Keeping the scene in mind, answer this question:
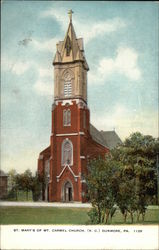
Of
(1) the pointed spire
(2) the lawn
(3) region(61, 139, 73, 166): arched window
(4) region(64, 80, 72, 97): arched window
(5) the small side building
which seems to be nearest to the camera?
(2) the lawn

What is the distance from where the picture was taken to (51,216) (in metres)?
5.20

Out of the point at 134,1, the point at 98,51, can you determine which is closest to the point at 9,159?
the point at 98,51

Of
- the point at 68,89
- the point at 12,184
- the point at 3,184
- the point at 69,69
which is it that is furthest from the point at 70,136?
the point at 3,184

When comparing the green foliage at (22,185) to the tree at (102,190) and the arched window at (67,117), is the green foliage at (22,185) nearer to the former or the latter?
the tree at (102,190)

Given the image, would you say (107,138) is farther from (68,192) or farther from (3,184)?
(3,184)

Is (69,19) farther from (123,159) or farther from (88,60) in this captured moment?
(123,159)

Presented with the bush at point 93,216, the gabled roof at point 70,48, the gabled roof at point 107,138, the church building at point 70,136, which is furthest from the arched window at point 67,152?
the gabled roof at point 70,48

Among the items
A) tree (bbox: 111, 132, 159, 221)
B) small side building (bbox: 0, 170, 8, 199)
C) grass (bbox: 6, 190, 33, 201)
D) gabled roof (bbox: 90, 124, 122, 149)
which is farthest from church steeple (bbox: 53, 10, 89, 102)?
grass (bbox: 6, 190, 33, 201)

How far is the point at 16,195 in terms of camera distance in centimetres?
546

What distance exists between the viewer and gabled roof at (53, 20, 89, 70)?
18.3 ft

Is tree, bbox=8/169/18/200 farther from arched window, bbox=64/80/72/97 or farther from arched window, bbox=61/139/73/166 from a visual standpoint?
arched window, bbox=64/80/72/97

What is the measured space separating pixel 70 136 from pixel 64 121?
0.28 metres

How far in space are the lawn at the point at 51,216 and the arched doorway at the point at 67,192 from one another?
273 mm

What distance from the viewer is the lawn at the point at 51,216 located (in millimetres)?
5086
